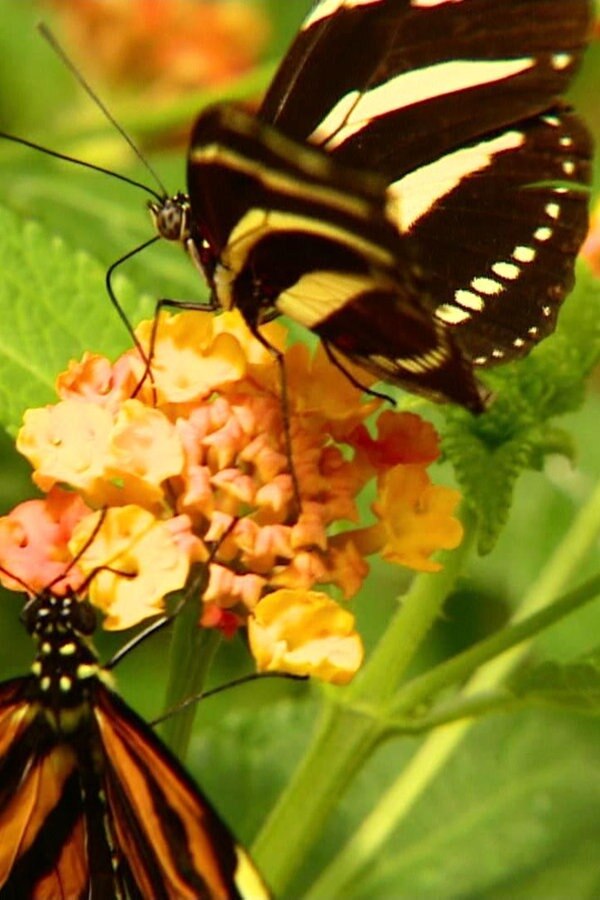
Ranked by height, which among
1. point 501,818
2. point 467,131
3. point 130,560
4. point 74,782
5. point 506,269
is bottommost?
point 501,818

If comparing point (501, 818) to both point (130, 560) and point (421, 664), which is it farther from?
point (130, 560)

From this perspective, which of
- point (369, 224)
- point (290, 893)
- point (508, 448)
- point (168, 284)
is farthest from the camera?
point (168, 284)

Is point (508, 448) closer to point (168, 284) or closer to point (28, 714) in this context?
point (28, 714)

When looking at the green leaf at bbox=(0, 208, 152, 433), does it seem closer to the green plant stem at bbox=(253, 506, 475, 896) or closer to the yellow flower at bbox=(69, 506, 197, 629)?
the yellow flower at bbox=(69, 506, 197, 629)

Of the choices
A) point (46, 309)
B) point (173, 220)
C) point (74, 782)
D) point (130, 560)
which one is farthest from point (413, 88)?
point (74, 782)

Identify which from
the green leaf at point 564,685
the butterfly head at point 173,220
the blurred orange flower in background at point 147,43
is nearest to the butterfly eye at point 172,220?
the butterfly head at point 173,220

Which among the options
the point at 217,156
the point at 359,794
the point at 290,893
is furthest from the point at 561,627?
the point at 217,156

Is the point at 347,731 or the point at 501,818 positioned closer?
the point at 347,731

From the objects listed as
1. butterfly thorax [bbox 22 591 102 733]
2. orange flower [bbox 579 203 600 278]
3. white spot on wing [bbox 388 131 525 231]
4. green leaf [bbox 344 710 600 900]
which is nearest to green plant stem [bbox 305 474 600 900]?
green leaf [bbox 344 710 600 900]
